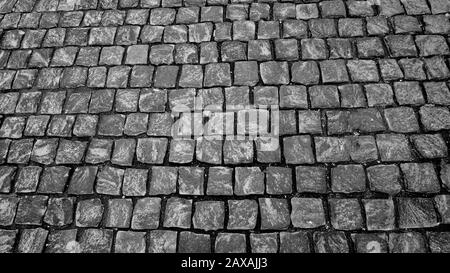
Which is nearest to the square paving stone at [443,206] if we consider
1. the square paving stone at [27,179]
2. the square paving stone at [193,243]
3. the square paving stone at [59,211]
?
the square paving stone at [193,243]

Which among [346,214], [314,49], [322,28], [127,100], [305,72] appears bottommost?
[346,214]

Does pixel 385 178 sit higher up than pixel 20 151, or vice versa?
pixel 385 178

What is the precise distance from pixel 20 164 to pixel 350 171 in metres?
2.93

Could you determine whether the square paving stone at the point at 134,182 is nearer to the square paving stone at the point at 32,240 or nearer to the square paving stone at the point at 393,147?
the square paving stone at the point at 32,240

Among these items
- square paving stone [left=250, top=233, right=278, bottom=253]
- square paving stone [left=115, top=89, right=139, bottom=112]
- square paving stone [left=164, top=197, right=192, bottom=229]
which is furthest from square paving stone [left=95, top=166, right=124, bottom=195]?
square paving stone [left=250, top=233, right=278, bottom=253]

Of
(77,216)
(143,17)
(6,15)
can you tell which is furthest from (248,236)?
(6,15)

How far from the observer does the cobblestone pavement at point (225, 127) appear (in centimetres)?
273

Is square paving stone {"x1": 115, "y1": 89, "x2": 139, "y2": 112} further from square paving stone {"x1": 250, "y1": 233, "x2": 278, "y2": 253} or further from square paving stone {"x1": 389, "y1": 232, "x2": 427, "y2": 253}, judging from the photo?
square paving stone {"x1": 389, "y1": 232, "x2": 427, "y2": 253}

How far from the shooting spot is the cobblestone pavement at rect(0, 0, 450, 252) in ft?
8.95

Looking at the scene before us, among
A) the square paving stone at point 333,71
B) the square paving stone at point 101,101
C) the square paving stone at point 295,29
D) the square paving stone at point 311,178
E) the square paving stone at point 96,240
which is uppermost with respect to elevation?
the square paving stone at point 295,29

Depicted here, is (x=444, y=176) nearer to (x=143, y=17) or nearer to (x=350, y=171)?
(x=350, y=171)

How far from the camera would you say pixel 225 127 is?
10.3 feet

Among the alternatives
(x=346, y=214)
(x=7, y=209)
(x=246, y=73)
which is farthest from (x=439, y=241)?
(x=7, y=209)

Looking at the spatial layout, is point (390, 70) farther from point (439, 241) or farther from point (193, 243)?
point (193, 243)
